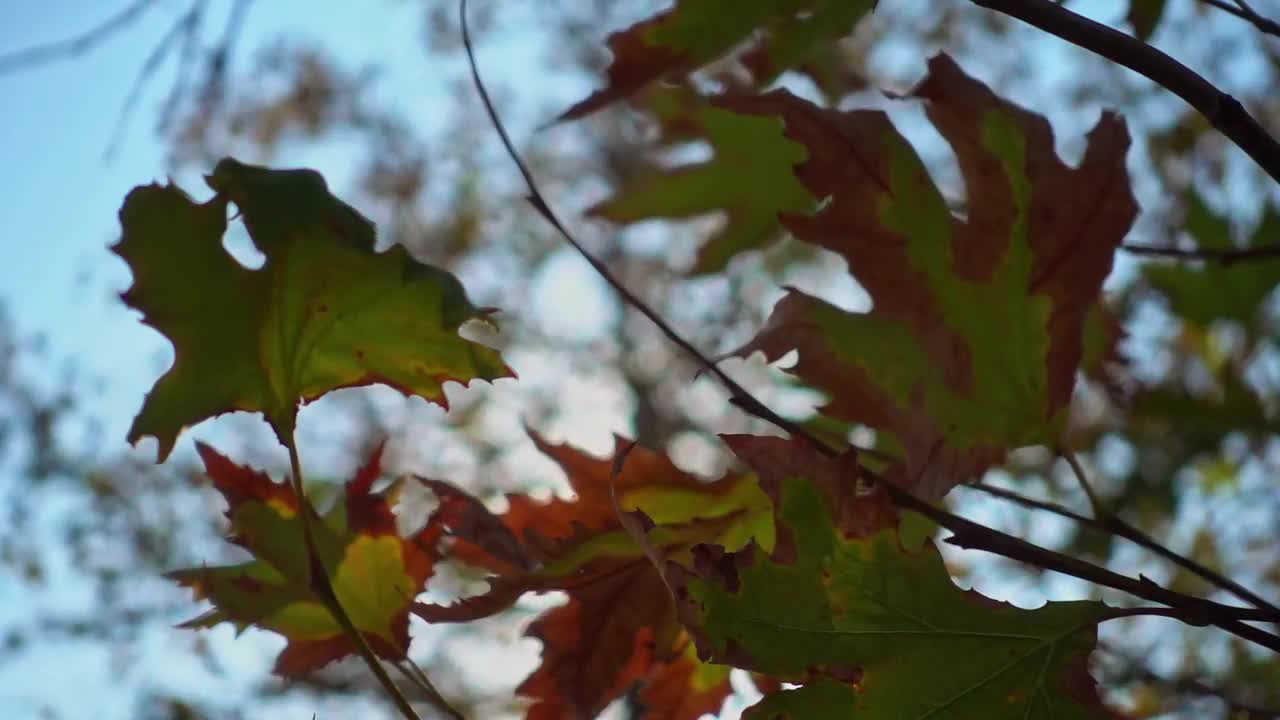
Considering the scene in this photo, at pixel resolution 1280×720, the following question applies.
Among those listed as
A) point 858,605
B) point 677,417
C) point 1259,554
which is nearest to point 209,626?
point 858,605

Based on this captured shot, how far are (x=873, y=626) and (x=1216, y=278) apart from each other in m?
0.69

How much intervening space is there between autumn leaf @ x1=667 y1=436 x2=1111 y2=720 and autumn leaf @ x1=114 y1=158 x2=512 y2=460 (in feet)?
0.45

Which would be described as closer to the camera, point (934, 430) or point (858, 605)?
point (858, 605)

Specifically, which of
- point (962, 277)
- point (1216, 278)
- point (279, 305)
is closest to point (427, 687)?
point (279, 305)

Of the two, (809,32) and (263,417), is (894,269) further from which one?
(263,417)

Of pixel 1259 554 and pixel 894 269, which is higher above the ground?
pixel 1259 554

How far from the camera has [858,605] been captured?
0.44 metres

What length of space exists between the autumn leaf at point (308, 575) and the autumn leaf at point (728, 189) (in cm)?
33

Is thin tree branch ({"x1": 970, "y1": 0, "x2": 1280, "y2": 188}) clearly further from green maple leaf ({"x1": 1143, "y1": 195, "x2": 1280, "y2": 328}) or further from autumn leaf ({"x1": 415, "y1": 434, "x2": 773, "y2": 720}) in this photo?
green maple leaf ({"x1": 1143, "y1": 195, "x2": 1280, "y2": 328})

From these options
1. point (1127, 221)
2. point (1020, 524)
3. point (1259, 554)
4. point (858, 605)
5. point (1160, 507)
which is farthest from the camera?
point (1259, 554)

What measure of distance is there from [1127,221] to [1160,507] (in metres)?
1.79

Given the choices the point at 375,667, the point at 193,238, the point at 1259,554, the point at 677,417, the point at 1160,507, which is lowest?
the point at 375,667

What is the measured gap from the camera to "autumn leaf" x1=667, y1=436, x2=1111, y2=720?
43 cm

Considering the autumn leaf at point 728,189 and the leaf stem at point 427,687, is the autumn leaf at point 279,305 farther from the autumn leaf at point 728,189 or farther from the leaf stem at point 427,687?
the autumn leaf at point 728,189
